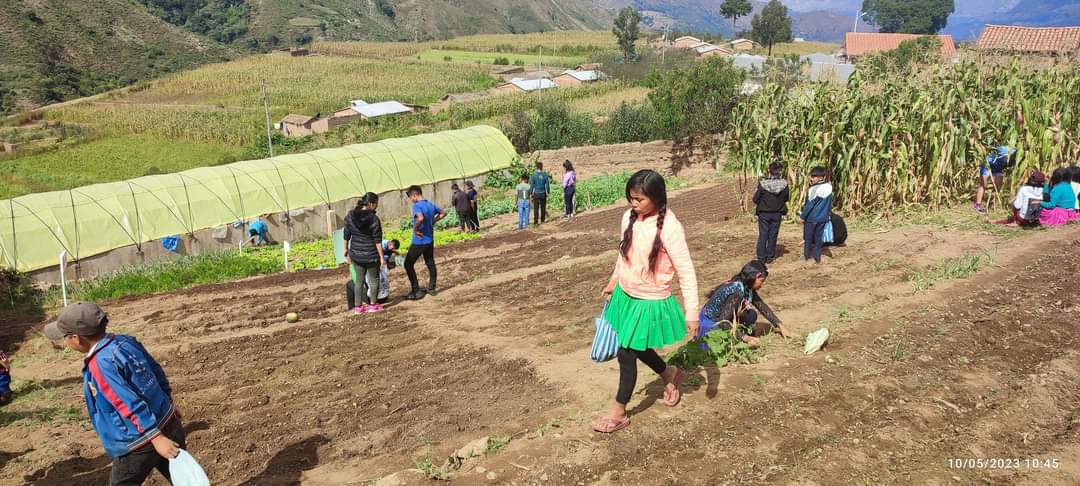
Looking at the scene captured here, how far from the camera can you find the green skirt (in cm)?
449

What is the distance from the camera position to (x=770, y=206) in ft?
30.0

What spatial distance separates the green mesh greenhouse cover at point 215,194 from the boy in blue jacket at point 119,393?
14460 mm

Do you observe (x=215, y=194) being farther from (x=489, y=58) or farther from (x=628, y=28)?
(x=628, y=28)

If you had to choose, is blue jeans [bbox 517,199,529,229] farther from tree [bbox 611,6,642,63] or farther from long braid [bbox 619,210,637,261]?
tree [bbox 611,6,642,63]

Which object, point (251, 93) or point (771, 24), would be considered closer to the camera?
point (251, 93)

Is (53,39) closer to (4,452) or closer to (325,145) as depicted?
(325,145)

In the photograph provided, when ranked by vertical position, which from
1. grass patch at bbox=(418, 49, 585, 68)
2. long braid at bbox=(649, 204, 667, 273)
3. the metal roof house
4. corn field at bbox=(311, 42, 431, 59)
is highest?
corn field at bbox=(311, 42, 431, 59)

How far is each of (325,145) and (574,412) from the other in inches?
1348

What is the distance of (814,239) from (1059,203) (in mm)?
4450

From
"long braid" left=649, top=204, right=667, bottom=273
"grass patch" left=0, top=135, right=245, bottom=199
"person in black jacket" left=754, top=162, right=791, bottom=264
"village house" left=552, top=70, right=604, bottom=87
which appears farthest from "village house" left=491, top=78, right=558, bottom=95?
"long braid" left=649, top=204, right=667, bottom=273

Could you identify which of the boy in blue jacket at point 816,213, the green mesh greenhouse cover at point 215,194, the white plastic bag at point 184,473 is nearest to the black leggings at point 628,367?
the white plastic bag at point 184,473

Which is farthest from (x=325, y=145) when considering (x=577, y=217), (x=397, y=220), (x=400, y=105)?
(x=577, y=217)

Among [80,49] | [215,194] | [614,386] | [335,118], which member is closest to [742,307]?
[614,386]

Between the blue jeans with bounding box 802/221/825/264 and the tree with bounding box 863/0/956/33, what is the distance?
115m
